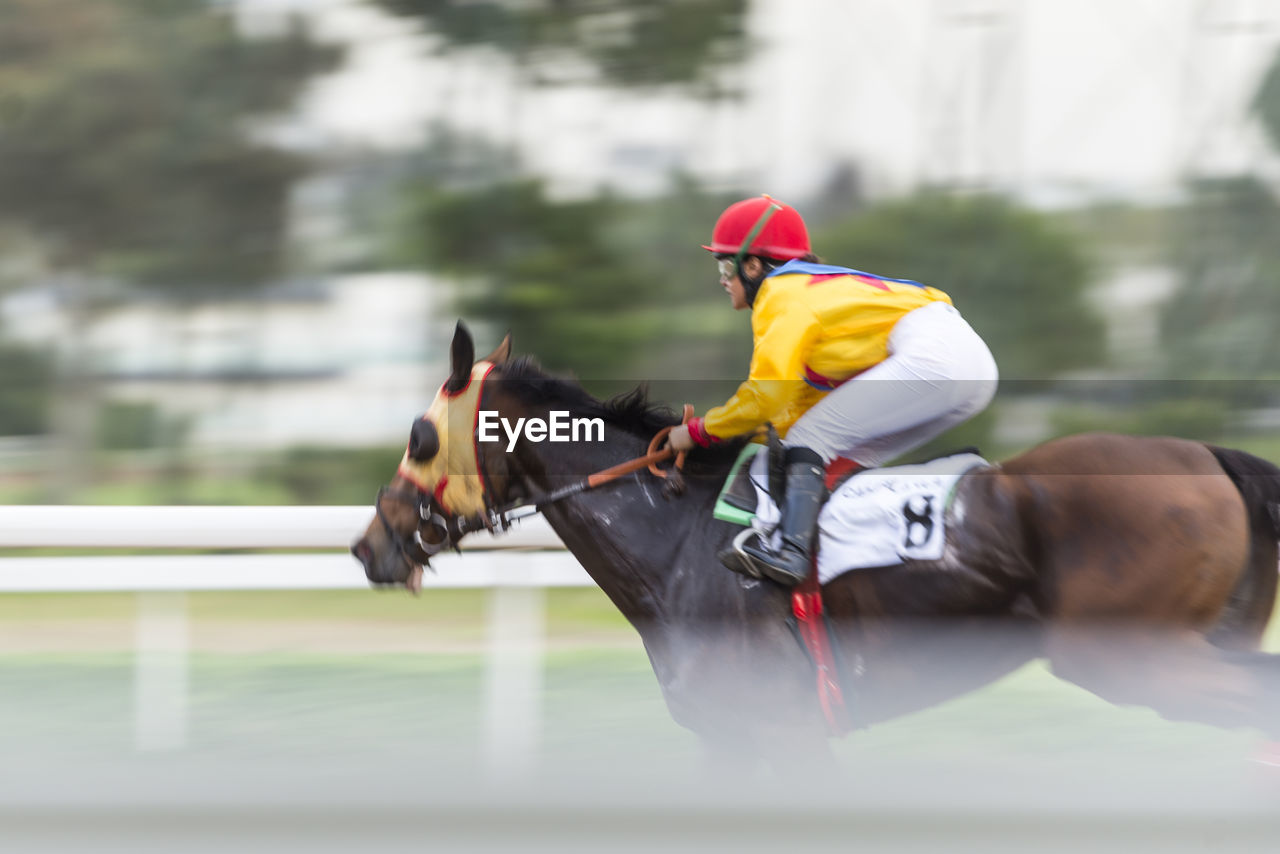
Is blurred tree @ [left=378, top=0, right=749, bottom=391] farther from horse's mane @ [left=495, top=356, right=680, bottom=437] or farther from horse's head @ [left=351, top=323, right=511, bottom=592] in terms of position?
horse's head @ [left=351, top=323, right=511, bottom=592]

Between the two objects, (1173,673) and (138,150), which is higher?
(138,150)

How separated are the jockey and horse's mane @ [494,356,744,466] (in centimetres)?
17

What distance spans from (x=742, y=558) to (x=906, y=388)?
19.6 inches

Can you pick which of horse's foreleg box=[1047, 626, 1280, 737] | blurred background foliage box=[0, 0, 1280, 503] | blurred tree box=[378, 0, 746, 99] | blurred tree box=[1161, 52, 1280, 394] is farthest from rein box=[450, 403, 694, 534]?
blurred tree box=[1161, 52, 1280, 394]

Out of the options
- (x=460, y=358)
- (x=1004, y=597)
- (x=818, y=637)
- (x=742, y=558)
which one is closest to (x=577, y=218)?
(x=460, y=358)

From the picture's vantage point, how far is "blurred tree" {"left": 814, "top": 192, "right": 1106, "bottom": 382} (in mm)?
3145

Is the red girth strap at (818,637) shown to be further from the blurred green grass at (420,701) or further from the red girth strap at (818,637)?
the blurred green grass at (420,701)

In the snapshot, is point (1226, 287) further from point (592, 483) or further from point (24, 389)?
point (24, 389)

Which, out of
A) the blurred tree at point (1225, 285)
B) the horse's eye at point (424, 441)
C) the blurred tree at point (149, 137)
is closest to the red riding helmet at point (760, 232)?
the horse's eye at point (424, 441)

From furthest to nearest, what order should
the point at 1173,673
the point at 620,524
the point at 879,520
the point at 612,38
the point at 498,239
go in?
the point at 498,239, the point at 612,38, the point at 620,524, the point at 879,520, the point at 1173,673

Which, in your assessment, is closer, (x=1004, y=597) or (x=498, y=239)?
(x=1004, y=597)

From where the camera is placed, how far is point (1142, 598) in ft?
7.21

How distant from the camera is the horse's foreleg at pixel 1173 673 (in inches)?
84.1

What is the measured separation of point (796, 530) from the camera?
226 centimetres
